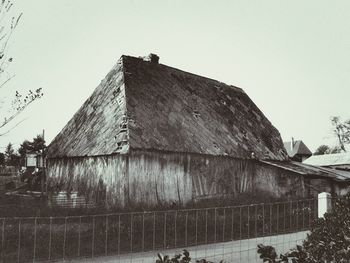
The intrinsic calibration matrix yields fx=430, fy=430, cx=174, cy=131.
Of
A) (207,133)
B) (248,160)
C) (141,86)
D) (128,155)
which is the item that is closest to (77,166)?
(128,155)

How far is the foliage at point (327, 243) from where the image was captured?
14.0ft

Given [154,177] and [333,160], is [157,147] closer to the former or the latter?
[154,177]

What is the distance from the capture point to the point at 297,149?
242ft

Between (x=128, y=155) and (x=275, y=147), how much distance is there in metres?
13.5

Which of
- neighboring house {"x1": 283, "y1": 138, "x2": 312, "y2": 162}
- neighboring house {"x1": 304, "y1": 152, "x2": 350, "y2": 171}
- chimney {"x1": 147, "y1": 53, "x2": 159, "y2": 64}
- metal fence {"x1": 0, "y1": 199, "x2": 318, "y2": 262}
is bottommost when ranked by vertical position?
metal fence {"x1": 0, "y1": 199, "x2": 318, "y2": 262}

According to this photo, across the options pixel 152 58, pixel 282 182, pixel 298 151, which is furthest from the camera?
pixel 298 151

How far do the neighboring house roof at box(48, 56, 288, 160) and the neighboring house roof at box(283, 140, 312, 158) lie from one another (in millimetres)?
47119

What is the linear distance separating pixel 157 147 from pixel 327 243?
45.1ft

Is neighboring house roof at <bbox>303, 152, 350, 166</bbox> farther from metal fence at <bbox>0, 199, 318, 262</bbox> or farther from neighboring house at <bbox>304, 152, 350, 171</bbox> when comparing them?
metal fence at <bbox>0, 199, 318, 262</bbox>

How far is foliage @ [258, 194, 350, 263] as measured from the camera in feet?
14.0

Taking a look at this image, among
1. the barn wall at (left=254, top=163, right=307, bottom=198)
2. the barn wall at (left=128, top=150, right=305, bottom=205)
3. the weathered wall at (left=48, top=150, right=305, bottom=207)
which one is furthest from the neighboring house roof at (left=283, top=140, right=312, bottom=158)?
the weathered wall at (left=48, top=150, right=305, bottom=207)

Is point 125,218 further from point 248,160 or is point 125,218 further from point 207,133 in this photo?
point 248,160

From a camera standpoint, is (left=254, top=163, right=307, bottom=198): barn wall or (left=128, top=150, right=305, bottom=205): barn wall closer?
(left=128, top=150, right=305, bottom=205): barn wall

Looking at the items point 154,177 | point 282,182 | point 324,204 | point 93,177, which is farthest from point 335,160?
point 324,204
